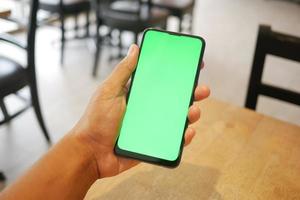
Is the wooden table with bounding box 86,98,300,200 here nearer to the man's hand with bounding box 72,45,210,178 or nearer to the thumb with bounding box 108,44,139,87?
the man's hand with bounding box 72,45,210,178

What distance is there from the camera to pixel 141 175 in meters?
0.67

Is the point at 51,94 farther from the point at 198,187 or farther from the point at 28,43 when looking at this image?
the point at 198,187

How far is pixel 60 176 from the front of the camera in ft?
1.91

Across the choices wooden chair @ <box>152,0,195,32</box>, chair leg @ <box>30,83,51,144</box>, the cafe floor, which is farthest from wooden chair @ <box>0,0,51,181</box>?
wooden chair @ <box>152,0,195,32</box>

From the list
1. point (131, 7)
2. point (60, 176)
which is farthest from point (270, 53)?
point (131, 7)

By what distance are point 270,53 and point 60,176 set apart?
0.60 metres

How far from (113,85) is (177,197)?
0.24m

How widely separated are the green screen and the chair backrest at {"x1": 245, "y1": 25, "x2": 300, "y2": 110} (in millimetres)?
301

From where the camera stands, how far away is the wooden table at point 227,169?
64 cm

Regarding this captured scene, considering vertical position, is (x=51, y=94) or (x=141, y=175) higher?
(x=141, y=175)

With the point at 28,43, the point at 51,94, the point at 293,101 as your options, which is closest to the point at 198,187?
the point at 293,101

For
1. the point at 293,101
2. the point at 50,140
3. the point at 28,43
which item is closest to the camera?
the point at 293,101

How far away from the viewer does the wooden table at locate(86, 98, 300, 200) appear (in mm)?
639

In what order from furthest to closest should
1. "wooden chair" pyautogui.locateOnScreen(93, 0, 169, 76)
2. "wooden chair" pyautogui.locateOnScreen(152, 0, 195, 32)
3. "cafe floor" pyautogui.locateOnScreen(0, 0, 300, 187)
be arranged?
1. "wooden chair" pyautogui.locateOnScreen(152, 0, 195, 32)
2. "wooden chair" pyautogui.locateOnScreen(93, 0, 169, 76)
3. "cafe floor" pyautogui.locateOnScreen(0, 0, 300, 187)
